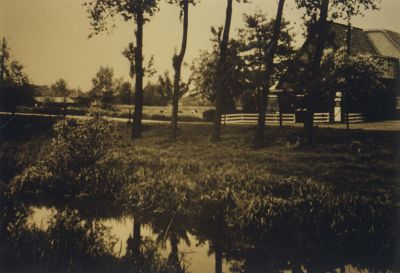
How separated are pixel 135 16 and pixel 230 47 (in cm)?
367

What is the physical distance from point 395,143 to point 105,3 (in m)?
9.78

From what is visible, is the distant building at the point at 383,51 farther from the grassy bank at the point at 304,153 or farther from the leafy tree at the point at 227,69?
the grassy bank at the point at 304,153

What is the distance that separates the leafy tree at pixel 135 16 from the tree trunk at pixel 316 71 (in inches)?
213

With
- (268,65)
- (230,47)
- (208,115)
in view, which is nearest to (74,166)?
(268,65)

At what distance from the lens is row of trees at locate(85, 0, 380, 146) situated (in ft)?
43.1

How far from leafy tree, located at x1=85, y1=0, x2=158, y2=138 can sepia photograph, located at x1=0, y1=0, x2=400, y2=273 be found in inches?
2.2

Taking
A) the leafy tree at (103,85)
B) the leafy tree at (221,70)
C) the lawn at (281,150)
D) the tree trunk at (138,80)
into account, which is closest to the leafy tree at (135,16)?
the tree trunk at (138,80)

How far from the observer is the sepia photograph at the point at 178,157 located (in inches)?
335

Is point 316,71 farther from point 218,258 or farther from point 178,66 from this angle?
point 218,258

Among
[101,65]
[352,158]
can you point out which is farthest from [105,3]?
[352,158]

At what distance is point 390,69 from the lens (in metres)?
25.9

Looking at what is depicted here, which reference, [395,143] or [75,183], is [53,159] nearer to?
[75,183]

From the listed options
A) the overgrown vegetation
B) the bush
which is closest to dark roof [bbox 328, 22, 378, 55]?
the bush

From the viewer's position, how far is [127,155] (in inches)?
513
